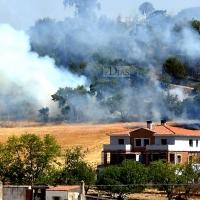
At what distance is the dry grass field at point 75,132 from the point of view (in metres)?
101

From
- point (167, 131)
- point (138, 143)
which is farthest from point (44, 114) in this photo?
point (167, 131)

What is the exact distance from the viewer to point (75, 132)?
363 ft

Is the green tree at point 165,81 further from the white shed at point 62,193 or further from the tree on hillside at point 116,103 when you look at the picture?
the white shed at point 62,193

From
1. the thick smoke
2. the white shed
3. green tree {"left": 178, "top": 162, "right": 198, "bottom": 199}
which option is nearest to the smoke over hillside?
the thick smoke

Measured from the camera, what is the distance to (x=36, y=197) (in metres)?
67.9

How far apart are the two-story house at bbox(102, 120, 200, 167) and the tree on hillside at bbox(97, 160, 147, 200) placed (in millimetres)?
7590

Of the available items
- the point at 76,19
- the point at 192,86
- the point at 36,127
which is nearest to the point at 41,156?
the point at 36,127

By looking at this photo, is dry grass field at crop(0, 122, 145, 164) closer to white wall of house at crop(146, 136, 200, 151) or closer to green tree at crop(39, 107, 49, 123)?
→ green tree at crop(39, 107, 49, 123)

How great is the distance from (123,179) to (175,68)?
5913cm

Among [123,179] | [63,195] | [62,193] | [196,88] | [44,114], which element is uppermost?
[196,88]

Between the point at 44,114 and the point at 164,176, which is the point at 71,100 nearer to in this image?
the point at 44,114

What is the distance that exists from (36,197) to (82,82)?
66983 mm

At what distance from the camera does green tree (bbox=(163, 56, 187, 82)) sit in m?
132

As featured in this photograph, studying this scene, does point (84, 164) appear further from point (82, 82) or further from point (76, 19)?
point (76, 19)
